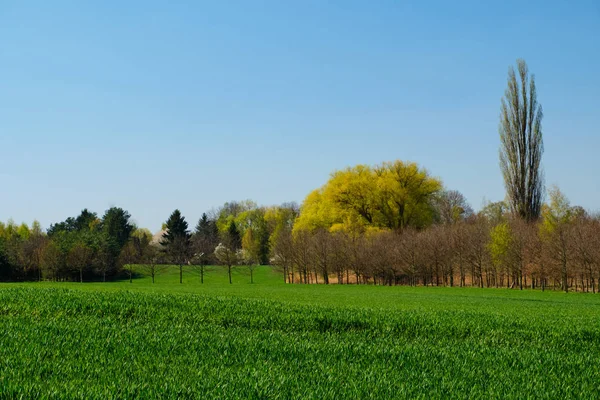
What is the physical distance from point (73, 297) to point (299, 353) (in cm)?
923

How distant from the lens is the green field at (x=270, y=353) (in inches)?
307

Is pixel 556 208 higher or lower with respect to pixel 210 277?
higher

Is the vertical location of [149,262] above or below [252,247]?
below

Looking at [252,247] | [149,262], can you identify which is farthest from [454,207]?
[149,262]

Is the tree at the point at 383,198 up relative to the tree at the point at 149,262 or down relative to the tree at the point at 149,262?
up

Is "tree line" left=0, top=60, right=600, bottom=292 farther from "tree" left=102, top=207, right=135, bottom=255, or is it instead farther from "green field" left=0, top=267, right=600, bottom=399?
"green field" left=0, top=267, right=600, bottom=399

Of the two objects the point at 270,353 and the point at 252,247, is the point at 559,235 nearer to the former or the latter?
the point at 270,353

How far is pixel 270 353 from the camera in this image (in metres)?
10.5

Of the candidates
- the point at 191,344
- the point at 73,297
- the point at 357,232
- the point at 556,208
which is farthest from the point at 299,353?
the point at 357,232

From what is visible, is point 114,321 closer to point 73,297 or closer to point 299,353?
point 73,297

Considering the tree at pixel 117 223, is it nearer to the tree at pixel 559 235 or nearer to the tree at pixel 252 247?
the tree at pixel 252 247

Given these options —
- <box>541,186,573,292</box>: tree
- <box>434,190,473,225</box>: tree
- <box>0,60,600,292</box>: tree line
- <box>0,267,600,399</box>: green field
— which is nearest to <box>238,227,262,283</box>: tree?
<box>0,60,600,292</box>: tree line

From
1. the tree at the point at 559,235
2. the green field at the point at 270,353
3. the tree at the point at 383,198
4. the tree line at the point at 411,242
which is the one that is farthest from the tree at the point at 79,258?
the green field at the point at 270,353

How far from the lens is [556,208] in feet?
202
